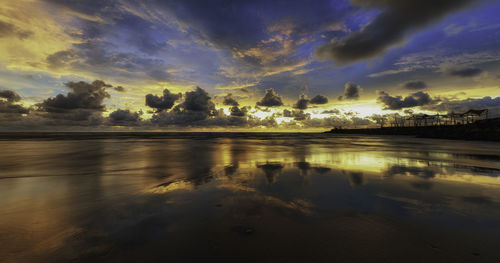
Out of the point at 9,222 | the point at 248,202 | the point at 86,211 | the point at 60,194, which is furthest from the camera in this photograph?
the point at 60,194

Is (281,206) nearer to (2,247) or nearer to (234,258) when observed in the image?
(234,258)

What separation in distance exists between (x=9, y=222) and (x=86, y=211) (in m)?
1.57

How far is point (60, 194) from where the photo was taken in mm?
6953

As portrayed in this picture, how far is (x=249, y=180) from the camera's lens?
29.0 ft

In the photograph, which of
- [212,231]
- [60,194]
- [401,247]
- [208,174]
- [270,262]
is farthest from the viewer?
[208,174]

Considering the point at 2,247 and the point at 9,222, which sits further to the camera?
the point at 9,222

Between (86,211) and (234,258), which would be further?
(86,211)

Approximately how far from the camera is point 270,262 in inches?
127

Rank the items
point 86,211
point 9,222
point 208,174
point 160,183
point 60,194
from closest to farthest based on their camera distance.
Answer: point 9,222 < point 86,211 < point 60,194 < point 160,183 < point 208,174

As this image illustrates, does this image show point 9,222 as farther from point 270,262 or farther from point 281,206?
point 281,206

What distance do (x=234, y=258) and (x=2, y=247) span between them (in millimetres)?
4644

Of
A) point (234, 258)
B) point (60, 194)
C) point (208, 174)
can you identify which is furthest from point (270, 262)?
point (60, 194)

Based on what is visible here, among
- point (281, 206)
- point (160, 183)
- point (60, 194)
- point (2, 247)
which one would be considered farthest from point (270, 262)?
point (60, 194)

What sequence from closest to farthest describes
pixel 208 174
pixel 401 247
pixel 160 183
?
pixel 401 247 → pixel 160 183 → pixel 208 174
